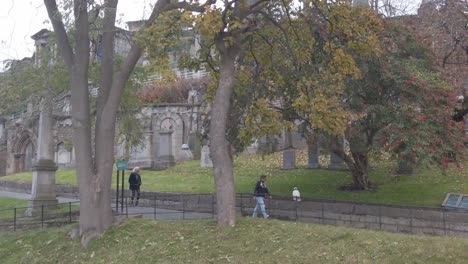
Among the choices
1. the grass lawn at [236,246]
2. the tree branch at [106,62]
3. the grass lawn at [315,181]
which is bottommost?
the grass lawn at [236,246]

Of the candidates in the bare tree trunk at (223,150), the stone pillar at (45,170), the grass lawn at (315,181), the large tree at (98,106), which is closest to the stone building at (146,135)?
the grass lawn at (315,181)

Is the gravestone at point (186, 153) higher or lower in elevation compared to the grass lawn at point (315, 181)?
higher

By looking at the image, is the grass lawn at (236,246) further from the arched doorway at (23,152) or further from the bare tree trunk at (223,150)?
the arched doorway at (23,152)

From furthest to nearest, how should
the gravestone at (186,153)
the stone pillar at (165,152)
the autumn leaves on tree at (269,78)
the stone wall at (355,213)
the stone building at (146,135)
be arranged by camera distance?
the gravestone at (186,153) → the stone building at (146,135) → the stone pillar at (165,152) → the stone wall at (355,213) → the autumn leaves on tree at (269,78)

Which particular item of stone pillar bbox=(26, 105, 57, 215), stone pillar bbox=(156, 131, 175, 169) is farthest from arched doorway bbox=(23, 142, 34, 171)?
stone pillar bbox=(26, 105, 57, 215)

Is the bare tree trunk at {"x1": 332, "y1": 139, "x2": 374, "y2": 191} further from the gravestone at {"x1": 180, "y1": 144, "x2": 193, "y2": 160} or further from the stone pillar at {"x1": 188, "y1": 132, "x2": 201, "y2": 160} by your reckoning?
the gravestone at {"x1": 180, "y1": 144, "x2": 193, "y2": 160}

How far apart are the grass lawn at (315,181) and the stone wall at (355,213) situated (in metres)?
2.50

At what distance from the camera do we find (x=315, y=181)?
83.3 feet

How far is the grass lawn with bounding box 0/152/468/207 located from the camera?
69.1 ft

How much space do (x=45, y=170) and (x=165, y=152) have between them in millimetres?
15261

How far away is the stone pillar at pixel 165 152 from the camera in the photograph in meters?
36.0

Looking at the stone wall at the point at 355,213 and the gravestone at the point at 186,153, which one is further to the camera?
the gravestone at the point at 186,153

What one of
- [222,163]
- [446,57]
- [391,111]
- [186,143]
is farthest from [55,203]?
[186,143]

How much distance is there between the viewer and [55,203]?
21062 millimetres
